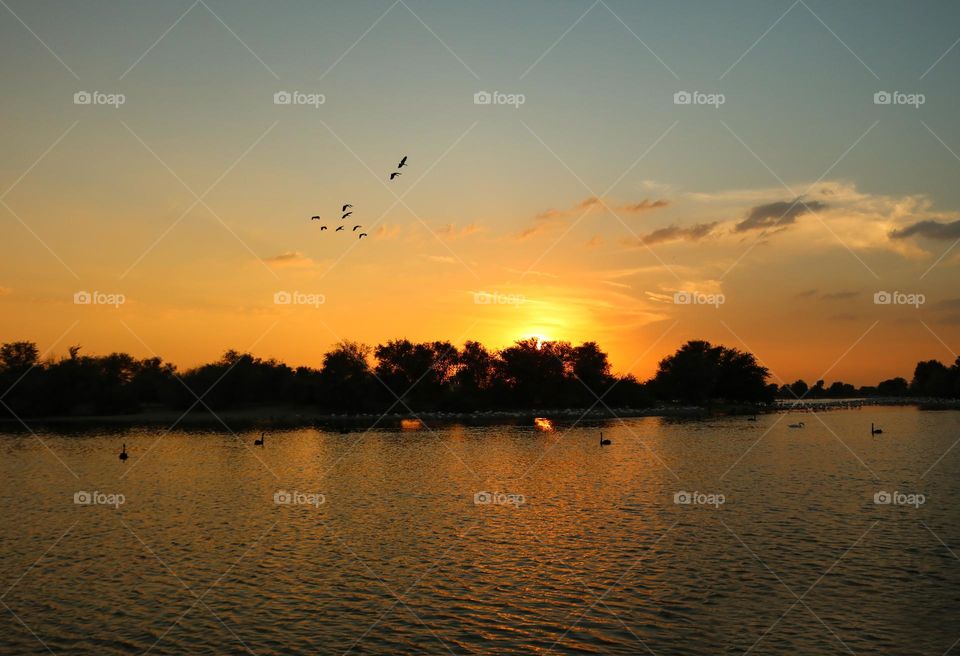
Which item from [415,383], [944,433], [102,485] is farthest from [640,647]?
[415,383]

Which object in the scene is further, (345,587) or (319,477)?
(319,477)

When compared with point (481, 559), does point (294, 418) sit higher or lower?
higher

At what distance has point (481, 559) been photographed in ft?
103

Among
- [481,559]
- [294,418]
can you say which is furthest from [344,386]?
[481,559]

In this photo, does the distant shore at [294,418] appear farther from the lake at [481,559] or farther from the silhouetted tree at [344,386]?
the lake at [481,559]

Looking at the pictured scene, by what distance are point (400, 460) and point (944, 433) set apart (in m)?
86.7

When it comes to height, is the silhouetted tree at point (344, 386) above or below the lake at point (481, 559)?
above

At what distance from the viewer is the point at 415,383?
19838 centimetres

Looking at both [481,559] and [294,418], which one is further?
[294,418]

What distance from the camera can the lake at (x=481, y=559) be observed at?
22266 millimetres

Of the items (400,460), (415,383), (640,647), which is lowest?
(640,647)

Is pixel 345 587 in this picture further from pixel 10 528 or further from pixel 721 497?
pixel 721 497

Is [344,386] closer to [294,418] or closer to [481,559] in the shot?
[294,418]

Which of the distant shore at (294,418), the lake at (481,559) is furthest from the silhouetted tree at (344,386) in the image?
the lake at (481,559)
